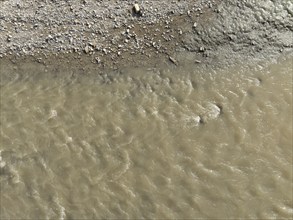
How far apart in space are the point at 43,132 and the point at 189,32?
443 centimetres

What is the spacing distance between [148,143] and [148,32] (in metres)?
3.13

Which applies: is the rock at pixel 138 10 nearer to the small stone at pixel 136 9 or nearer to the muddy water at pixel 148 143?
the small stone at pixel 136 9

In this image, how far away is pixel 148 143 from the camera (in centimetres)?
963

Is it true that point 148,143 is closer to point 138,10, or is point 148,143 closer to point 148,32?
point 148,32

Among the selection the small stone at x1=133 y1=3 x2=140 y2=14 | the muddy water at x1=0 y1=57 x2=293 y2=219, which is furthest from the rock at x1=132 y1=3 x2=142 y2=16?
the muddy water at x1=0 y1=57 x2=293 y2=219

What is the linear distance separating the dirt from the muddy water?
455 mm

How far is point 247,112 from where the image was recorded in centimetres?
997

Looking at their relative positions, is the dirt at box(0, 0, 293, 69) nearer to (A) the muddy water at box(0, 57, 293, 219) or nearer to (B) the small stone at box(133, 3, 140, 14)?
(B) the small stone at box(133, 3, 140, 14)

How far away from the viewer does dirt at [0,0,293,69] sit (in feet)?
35.9

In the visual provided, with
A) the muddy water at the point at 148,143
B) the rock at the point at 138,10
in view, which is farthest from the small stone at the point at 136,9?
the muddy water at the point at 148,143

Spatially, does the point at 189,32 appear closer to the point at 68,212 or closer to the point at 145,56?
the point at 145,56

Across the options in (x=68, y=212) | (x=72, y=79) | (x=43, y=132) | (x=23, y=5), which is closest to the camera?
(x=68, y=212)

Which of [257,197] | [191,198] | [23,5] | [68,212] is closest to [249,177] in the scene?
[257,197]

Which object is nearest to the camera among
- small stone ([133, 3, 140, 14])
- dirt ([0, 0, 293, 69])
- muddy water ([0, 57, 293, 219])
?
muddy water ([0, 57, 293, 219])
